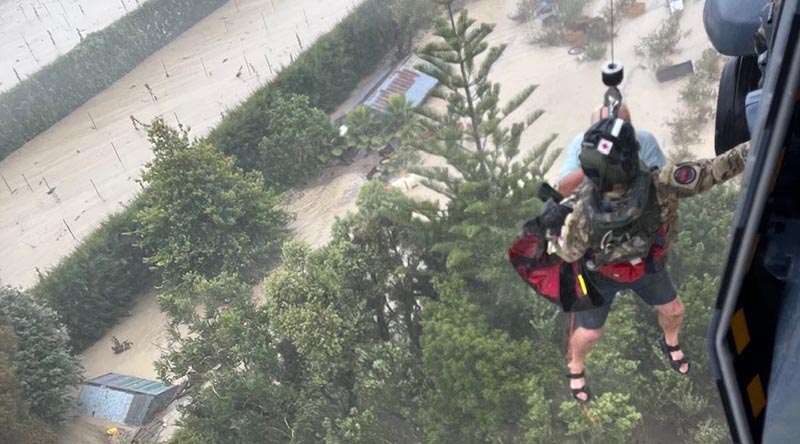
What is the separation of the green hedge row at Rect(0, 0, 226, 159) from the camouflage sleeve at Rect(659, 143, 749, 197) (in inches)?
878

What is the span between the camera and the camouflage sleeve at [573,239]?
3.15 m

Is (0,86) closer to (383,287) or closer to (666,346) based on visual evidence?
(383,287)

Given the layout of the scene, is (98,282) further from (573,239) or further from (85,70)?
(573,239)

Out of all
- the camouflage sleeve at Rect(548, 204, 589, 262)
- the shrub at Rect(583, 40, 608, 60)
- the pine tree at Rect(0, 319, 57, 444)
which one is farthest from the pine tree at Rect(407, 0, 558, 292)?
the shrub at Rect(583, 40, 608, 60)

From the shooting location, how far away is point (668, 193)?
9.86ft

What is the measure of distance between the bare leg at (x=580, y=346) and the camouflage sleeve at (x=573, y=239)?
119cm

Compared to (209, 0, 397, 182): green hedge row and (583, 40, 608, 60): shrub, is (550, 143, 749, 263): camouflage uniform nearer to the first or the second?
(209, 0, 397, 182): green hedge row

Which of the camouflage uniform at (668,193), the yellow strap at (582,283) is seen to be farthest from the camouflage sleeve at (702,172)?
the yellow strap at (582,283)

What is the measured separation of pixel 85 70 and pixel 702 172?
2323 cm

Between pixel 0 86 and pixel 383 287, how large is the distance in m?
20.1

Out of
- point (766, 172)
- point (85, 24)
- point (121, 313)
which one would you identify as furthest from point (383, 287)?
point (85, 24)

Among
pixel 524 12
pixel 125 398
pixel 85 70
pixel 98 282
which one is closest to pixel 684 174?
pixel 125 398

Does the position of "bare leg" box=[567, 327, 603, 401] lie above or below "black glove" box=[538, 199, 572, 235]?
below

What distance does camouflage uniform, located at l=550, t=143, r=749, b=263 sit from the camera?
2656 mm
